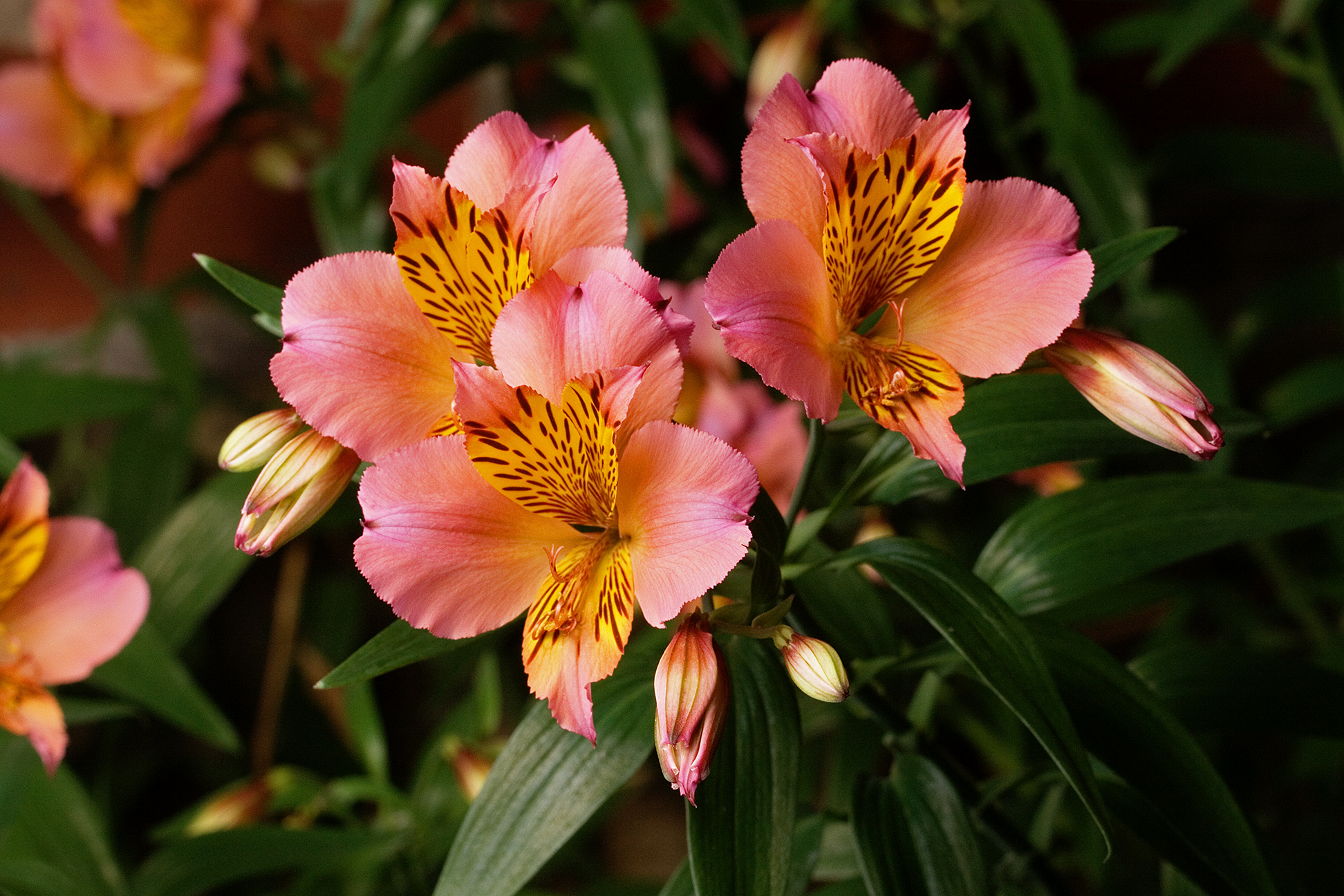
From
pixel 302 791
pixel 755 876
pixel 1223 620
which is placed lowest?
pixel 1223 620

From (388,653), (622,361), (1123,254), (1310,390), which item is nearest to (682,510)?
(622,361)

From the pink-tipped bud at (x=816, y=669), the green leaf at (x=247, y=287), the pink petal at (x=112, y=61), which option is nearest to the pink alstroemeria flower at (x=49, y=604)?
the green leaf at (x=247, y=287)


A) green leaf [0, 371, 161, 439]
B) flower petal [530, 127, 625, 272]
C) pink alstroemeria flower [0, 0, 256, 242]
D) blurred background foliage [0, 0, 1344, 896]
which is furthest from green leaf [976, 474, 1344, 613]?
pink alstroemeria flower [0, 0, 256, 242]

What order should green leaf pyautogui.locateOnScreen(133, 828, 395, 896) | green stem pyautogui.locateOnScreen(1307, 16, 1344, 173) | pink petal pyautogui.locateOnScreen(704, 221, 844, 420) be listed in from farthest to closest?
1. green stem pyautogui.locateOnScreen(1307, 16, 1344, 173)
2. green leaf pyautogui.locateOnScreen(133, 828, 395, 896)
3. pink petal pyautogui.locateOnScreen(704, 221, 844, 420)

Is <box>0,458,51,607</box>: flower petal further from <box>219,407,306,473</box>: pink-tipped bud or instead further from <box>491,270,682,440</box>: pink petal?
<box>491,270,682,440</box>: pink petal

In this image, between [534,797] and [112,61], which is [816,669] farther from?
[112,61]

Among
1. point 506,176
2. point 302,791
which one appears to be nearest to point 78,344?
point 302,791

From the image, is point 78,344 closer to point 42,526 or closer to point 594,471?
point 42,526
